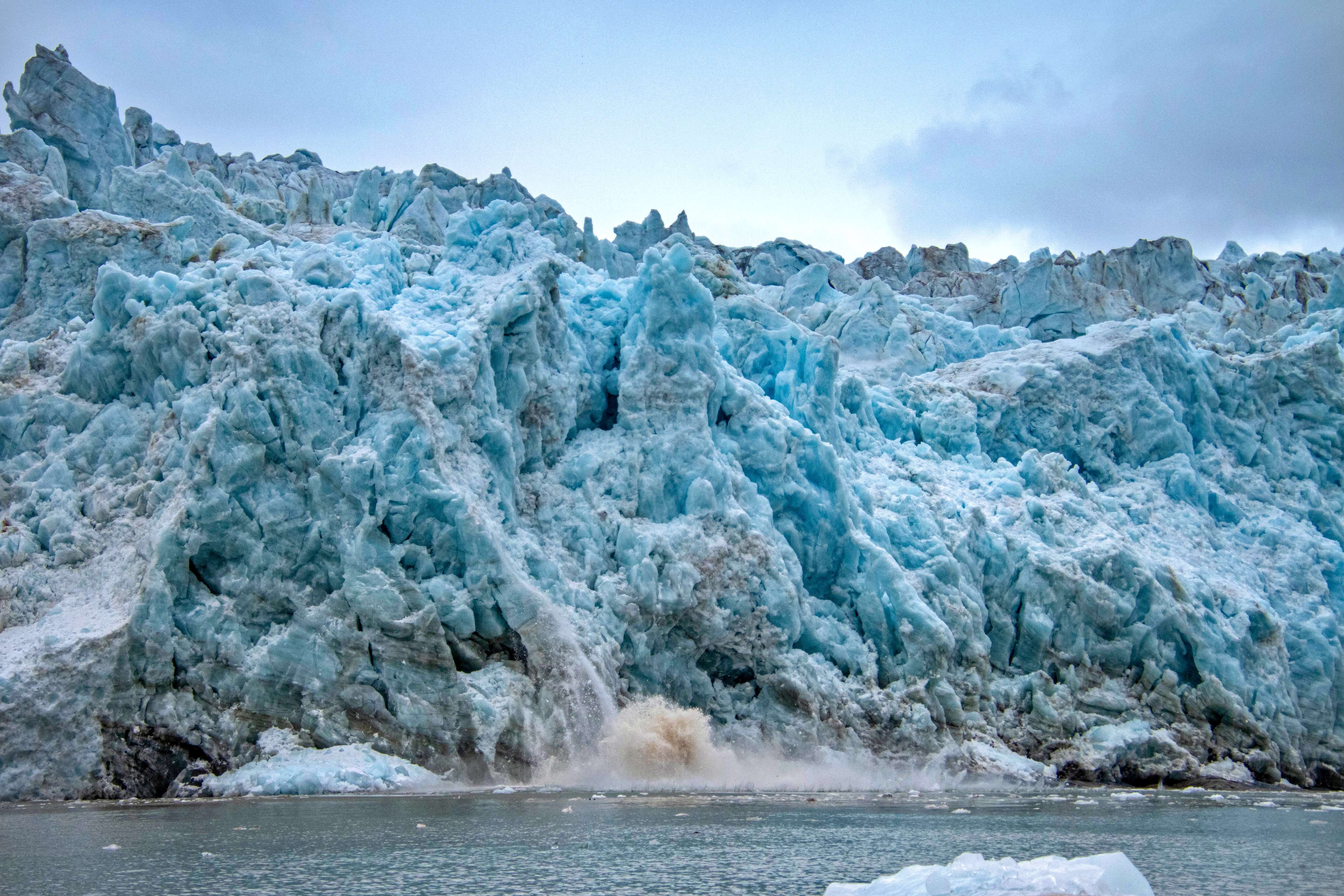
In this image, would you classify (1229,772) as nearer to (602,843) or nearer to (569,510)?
(569,510)

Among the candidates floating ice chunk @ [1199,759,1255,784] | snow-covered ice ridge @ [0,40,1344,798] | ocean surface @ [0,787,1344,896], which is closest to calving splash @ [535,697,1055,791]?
snow-covered ice ridge @ [0,40,1344,798]

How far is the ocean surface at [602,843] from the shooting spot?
405 inches

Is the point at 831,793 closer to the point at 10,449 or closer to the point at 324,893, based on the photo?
the point at 324,893

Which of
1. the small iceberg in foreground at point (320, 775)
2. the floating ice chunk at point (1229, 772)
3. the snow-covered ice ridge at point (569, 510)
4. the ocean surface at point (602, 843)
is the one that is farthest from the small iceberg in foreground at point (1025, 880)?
the floating ice chunk at point (1229, 772)

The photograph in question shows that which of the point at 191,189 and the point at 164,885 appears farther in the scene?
the point at 191,189

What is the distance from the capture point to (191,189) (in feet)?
93.8

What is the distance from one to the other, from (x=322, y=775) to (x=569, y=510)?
682 centimetres

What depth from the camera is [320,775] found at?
58.2ft

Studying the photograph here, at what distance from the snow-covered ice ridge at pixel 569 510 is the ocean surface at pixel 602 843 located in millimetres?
2114

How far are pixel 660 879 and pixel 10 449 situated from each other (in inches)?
619

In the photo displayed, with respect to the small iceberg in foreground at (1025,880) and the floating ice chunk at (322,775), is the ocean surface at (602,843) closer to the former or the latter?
the floating ice chunk at (322,775)

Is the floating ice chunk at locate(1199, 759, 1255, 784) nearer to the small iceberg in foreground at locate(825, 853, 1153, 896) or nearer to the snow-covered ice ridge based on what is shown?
the snow-covered ice ridge

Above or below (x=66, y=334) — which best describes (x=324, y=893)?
below

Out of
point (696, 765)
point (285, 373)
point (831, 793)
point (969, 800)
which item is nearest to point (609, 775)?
point (696, 765)
